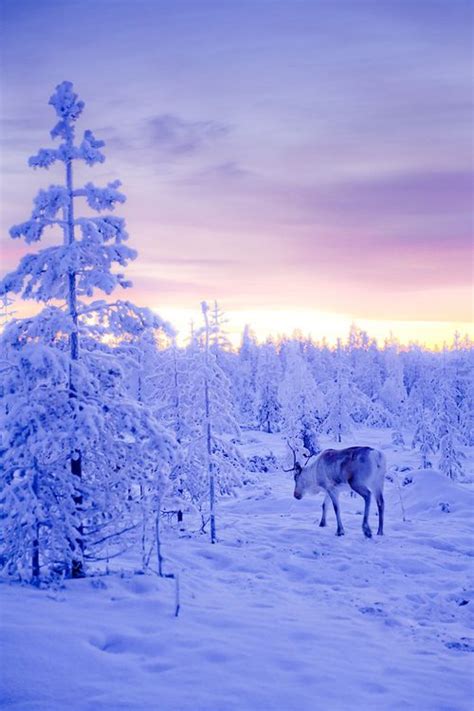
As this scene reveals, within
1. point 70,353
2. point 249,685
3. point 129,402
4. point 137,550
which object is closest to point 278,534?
point 137,550

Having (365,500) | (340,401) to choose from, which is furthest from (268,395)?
(365,500)

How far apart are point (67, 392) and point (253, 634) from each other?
5291 millimetres

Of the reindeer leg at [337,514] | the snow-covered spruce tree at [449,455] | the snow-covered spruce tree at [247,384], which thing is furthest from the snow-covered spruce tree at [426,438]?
the snow-covered spruce tree at [247,384]

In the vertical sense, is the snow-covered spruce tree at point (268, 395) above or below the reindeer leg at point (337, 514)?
above

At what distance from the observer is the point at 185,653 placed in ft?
23.3

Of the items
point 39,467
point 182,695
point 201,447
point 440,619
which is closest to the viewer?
point 182,695

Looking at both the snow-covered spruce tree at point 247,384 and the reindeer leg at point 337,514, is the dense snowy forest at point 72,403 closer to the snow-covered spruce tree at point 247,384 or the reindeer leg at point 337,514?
the reindeer leg at point 337,514

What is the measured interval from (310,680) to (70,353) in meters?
7.00

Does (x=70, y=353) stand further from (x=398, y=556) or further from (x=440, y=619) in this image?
(x=398, y=556)

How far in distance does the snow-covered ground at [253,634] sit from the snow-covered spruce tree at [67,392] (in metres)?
1.12

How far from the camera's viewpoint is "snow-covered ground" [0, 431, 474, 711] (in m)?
6.07

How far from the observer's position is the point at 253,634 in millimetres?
8133

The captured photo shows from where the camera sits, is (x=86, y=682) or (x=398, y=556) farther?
(x=398, y=556)

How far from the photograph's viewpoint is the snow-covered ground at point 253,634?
6.07m
